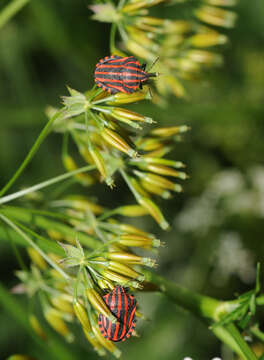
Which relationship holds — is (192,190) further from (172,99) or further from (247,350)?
(247,350)

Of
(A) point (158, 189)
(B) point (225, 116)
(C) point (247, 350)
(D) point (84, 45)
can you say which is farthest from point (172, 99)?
(C) point (247, 350)

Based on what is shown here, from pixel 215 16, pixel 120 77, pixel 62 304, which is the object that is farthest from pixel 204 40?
pixel 62 304

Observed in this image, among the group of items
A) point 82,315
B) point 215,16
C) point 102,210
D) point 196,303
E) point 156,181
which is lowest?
point 196,303

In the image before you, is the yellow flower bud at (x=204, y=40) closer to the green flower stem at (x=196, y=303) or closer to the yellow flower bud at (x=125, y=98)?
the yellow flower bud at (x=125, y=98)

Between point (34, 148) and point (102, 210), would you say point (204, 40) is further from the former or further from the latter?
point (34, 148)

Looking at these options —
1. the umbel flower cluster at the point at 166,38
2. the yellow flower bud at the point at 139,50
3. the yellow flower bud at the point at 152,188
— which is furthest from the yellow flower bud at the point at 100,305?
the yellow flower bud at the point at 139,50
